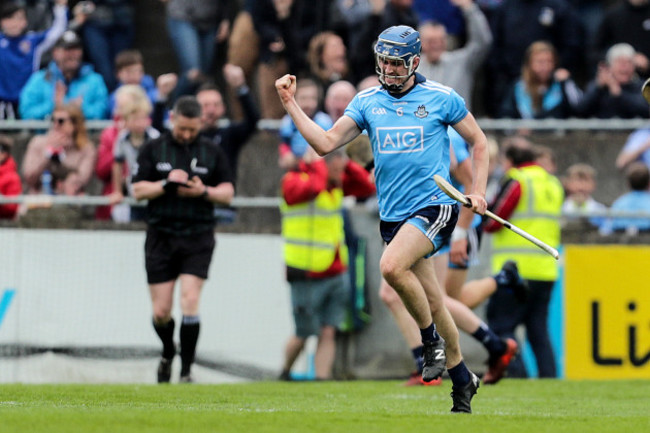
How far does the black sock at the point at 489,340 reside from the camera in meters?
11.9

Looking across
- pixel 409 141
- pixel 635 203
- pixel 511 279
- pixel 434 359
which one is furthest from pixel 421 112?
pixel 635 203

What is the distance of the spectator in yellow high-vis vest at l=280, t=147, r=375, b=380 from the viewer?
13.7 metres

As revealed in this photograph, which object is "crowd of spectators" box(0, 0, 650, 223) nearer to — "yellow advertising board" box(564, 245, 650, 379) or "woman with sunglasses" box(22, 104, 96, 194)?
"woman with sunglasses" box(22, 104, 96, 194)

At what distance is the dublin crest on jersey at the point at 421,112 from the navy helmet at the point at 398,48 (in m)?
0.20

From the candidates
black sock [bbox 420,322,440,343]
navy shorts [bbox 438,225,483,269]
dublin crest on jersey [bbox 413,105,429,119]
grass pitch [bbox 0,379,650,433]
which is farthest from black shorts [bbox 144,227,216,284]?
black sock [bbox 420,322,440,343]

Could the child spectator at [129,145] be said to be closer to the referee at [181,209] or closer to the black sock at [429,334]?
the referee at [181,209]

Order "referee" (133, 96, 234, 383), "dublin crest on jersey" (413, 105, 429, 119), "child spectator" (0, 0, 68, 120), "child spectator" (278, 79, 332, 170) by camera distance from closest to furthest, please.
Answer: "dublin crest on jersey" (413, 105, 429, 119) → "referee" (133, 96, 234, 383) → "child spectator" (278, 79, 332, 170) → "child spectator" (0, 0, 68, 120)

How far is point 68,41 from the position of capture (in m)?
15.7

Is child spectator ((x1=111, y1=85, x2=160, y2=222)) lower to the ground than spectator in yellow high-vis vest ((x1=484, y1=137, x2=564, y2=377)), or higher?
higher

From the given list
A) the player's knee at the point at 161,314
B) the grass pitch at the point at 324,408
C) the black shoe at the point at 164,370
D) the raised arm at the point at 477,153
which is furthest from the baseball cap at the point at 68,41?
the raised arm at the point at 477,153

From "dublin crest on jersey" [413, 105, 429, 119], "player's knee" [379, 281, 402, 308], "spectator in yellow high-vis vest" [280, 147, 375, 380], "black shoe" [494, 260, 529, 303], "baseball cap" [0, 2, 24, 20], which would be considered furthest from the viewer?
"baseball cap" [0, 2, 24, 20]

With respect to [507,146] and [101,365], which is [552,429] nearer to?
[507,146]

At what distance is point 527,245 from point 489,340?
2.12 m

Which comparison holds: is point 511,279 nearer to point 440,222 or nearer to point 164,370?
point 164,370
